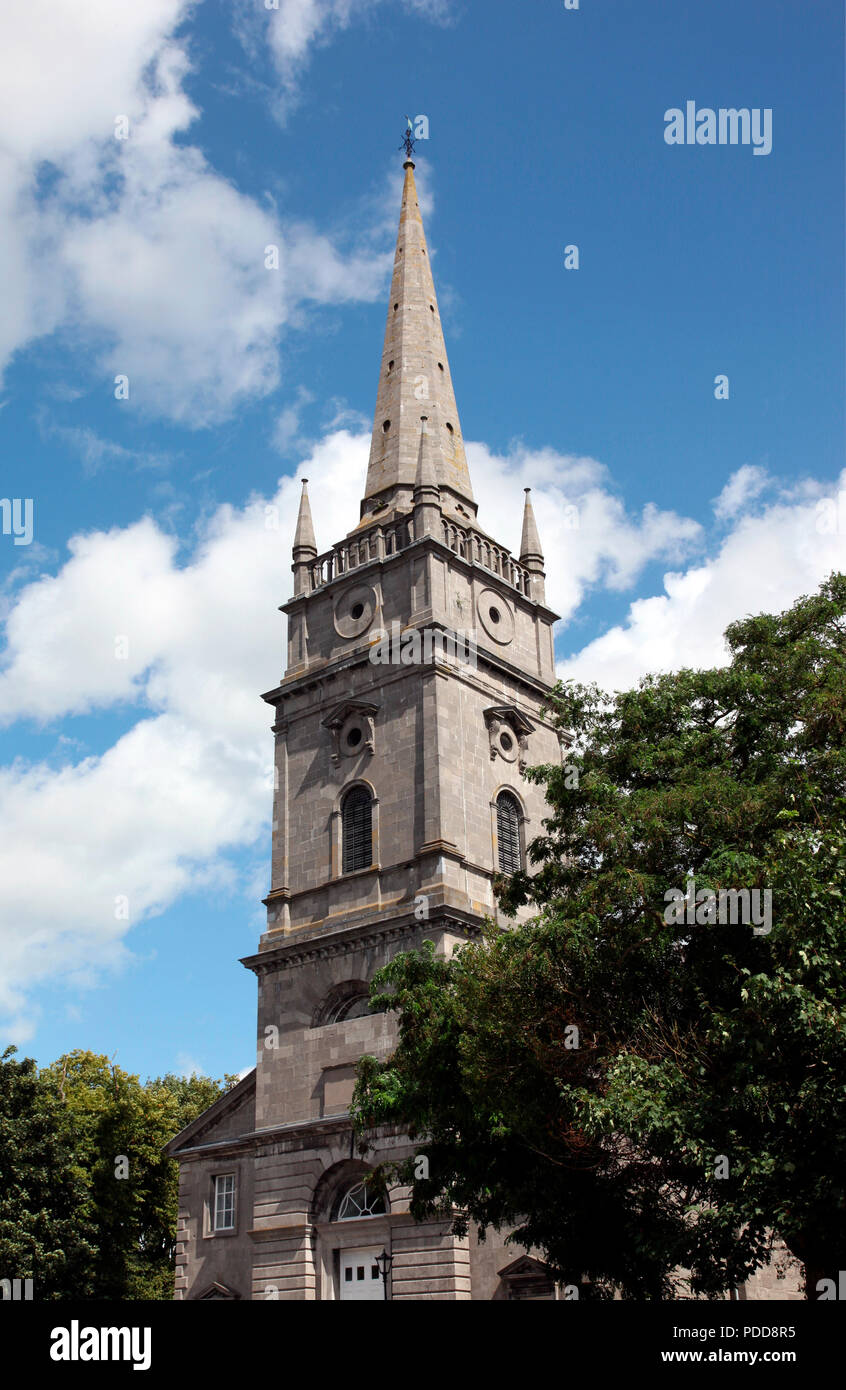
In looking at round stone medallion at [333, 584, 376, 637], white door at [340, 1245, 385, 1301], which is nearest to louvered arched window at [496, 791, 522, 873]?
round stone medallion at [333, 584, 376, 637]

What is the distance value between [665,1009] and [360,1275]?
14.8 m

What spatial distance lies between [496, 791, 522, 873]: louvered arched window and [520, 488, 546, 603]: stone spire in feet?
25.6

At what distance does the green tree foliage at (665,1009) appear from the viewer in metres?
16.0

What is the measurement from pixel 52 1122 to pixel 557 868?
79.6 ft

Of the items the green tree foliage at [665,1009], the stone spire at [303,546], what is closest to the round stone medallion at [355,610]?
the stone spire at [303,546]

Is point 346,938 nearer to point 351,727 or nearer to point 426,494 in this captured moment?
point 351,727

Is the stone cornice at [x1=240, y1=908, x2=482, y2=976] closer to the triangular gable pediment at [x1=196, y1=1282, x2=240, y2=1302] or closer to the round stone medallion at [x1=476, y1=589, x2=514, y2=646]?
the triangular gable pediment at [x1=196, y1=1282, x2=240, y2=1302]

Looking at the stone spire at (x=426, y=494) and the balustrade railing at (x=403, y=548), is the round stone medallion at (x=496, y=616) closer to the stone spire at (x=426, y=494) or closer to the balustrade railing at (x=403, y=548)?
the balustrade railing at (x=403, y=548)

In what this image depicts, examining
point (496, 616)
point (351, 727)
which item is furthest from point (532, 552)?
point (351, 727)

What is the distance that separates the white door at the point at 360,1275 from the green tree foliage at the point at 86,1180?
12459mm

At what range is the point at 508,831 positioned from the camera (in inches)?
1417
